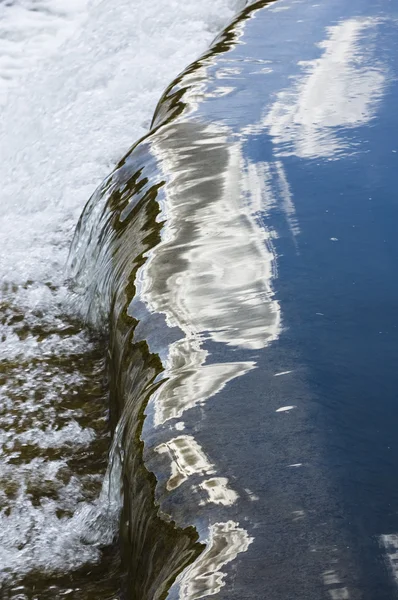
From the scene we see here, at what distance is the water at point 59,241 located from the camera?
2.24 metres

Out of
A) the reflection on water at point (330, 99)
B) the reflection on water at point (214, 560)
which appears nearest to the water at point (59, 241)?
the reflection on water at point (214, 560)

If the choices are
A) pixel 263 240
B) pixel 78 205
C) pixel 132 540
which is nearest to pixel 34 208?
pixel 78 205

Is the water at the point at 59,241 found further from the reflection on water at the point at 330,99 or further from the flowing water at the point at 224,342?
the reflection on water at the point at 330,99

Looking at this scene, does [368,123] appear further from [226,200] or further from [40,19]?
[40,19]

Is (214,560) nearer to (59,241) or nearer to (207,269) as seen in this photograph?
(207,269)

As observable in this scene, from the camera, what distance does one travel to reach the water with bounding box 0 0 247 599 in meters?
2.24

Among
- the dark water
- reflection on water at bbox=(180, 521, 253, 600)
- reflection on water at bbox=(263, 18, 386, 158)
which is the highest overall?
reflection on water at bbox=(263, 18, 386, 158)

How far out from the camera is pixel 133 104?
5371 mm

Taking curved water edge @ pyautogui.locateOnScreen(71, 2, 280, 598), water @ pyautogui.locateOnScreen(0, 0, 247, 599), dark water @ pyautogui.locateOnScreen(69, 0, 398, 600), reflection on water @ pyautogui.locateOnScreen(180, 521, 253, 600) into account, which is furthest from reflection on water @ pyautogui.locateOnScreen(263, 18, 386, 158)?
reflection on water @ pyautogui.locateOnScreen(180, 521, 253, 600)

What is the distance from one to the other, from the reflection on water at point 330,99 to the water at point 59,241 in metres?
0.97

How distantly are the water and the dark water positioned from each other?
0.65 feet

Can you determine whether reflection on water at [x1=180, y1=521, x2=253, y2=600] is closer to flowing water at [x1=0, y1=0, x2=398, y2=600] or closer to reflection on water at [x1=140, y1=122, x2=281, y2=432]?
flowing water at [x1=0, y1=0, x2=398, y2=600]

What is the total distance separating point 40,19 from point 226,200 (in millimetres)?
5767

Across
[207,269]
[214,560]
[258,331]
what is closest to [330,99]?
[207,269]
